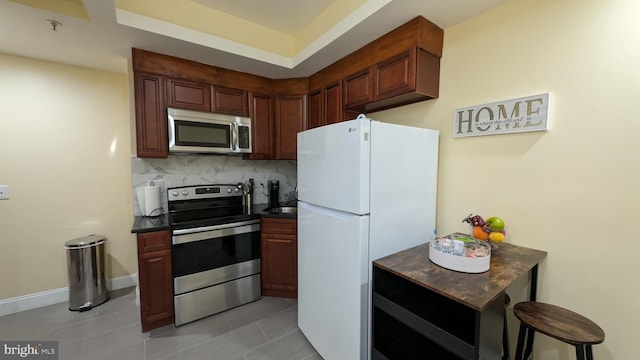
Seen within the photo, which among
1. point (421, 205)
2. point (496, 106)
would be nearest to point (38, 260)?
point (421, 205)

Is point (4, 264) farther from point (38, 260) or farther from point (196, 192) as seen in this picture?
point (196, 192)

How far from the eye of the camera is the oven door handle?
2121 mm

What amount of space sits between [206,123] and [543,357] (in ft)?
10.3

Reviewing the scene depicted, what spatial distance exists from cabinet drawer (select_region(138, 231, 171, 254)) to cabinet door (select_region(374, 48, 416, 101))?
214 centimetres

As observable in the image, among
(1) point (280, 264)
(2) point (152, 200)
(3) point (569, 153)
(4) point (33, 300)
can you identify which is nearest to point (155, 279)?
(2) point (152, 200)

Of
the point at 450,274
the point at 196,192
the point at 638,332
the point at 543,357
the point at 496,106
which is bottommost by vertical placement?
the point at 543,357

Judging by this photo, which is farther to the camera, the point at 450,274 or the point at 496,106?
the point at 496,106

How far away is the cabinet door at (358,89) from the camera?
2.13 meters

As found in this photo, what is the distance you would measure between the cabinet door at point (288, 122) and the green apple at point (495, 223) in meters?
1.99

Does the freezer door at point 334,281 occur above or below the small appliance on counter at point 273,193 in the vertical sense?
below

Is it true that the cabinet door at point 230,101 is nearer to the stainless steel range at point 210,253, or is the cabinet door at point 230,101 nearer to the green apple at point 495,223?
the stainless steel range at point 210,253

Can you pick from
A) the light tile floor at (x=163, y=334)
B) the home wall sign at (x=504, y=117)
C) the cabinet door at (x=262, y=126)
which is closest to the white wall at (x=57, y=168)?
the light tile floor at (x=163, y=334)

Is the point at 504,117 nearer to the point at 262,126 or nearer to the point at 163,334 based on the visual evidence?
the point at 262,126

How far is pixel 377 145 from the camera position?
1.46 meters
